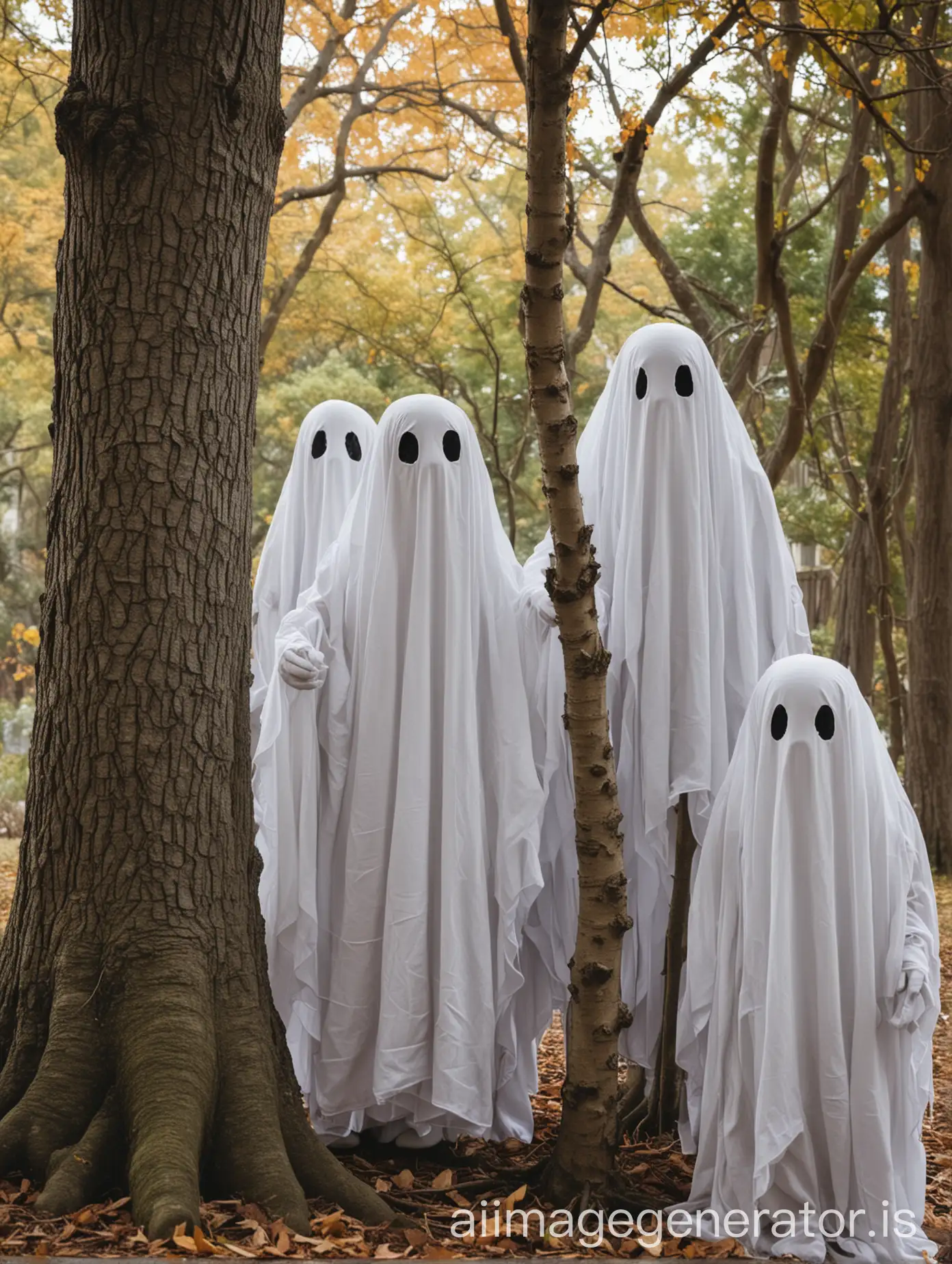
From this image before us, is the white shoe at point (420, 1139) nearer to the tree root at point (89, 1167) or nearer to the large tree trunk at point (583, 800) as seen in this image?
the large tree trunk at point (583, 800)

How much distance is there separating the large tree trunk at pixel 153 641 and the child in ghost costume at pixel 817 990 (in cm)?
104

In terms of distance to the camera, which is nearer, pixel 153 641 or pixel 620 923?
pixel 153 641

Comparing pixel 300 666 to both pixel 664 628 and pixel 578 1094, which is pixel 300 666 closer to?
pixel 664 628

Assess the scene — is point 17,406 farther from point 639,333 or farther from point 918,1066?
point 918,1066

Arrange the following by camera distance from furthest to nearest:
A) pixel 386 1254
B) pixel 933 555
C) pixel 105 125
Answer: pixel 933 555 < pixel 105 125 < pixel 386 1254

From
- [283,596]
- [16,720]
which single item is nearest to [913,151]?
[283,596]

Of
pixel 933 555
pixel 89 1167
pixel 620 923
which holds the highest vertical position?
pixel 933 555

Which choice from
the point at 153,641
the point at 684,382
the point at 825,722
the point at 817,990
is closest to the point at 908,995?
the point at 817,990

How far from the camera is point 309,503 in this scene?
497 centimetres

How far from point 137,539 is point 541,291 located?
1.24 metres

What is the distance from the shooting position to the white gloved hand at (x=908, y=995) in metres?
3.25

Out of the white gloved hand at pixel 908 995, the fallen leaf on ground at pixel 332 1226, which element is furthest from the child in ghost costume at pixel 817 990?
the fallen leaf on ground at pixel 332 1226

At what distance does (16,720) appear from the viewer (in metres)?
17.0

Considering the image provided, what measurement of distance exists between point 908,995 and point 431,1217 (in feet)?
4.58
